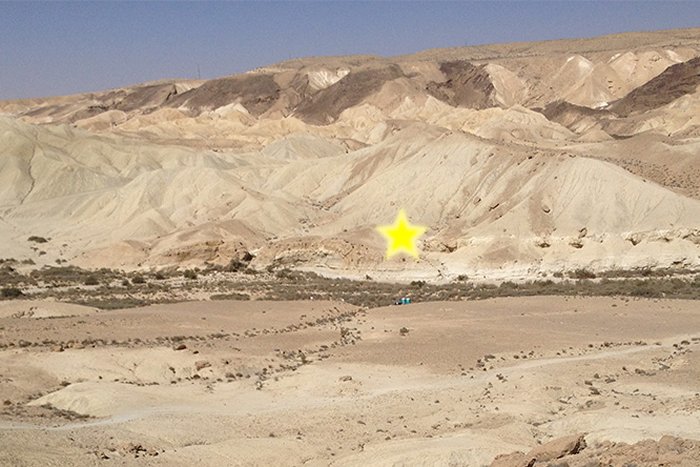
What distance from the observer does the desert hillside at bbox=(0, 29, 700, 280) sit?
43562 millimetres

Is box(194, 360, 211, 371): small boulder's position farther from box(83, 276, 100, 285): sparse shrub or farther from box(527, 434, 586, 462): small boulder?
box(83, 276, 100, 285): sparse shrub

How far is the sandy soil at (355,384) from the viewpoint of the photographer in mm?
14500

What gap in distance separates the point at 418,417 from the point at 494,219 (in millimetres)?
30079

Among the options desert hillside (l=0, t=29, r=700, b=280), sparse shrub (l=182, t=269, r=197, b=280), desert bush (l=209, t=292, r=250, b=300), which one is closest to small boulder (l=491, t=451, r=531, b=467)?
desert bush (l=209, t=292, r=250, b=300)

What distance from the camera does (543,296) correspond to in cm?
3331

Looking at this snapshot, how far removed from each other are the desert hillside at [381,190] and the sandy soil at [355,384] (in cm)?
1233

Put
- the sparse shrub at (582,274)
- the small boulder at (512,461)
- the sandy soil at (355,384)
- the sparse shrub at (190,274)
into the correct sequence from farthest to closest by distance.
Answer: the sparse shrub at (190,274) → the sparse shrub at (582,274) → the sandy soil at (355,384) → the small boulder at (512,461)

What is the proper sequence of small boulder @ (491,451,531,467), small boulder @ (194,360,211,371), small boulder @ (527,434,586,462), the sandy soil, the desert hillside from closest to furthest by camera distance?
1. small boulder @ (491,451,531,467)
2. small boulder @ (527,434,586,462)
3. the sandy soil
4. small boulder @ (194,360,211,371)
5. the desert hillside

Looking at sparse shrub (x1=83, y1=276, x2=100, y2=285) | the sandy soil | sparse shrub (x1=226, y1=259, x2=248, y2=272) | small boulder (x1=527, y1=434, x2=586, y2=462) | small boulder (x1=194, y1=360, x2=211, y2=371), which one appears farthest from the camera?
sparse shrub (x1=226, y1=259, x2=248, y2=272)

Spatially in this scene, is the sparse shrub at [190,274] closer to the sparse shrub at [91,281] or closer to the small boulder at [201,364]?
the sparse shrub at [91,281]

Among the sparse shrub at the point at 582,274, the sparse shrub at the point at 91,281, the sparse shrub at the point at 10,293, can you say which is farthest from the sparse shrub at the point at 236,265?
the sparse shrub at the point at 582,274

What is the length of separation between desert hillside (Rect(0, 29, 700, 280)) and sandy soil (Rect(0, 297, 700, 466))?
12327mm

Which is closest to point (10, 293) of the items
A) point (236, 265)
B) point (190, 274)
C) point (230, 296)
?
point (190, 274)

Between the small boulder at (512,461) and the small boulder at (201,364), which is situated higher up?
the small boulder at (201,364)
